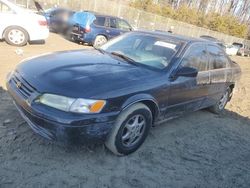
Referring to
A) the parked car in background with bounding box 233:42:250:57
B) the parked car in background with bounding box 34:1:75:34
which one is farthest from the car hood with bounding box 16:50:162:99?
the parked car in background with bounding box 233:42:250:57

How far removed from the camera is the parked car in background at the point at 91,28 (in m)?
13.8

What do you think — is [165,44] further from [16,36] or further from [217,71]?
[16,36]

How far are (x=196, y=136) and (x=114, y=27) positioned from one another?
10.6m

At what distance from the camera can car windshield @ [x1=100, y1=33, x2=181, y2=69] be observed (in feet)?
15.0

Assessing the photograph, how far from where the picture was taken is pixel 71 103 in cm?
337

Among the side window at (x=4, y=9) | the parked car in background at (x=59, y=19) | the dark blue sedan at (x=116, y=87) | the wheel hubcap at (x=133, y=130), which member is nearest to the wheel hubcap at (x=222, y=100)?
the dark blue sedan at (x=116, y=87)

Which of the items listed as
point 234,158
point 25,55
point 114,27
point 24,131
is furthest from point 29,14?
point 234,158

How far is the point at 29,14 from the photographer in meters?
10.2

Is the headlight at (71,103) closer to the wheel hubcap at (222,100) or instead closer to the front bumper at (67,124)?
the front bumper at (67,124)

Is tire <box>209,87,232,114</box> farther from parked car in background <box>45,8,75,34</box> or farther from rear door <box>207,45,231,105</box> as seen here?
parked car in background <box>45,8,75,34</box>

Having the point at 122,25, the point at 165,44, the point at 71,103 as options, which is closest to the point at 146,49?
the point at 165,44

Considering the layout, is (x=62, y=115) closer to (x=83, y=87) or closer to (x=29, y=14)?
(x=83, y=87)

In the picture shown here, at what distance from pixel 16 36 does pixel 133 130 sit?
25.1ft

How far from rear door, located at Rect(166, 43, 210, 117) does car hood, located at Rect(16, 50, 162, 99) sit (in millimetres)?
573
